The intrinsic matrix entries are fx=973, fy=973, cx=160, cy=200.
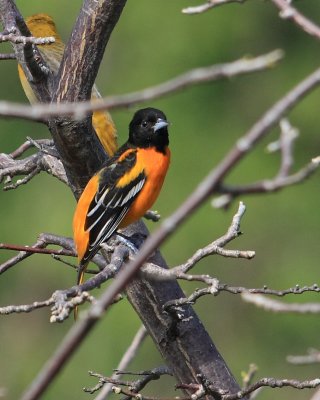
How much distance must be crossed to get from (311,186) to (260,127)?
719 centimetres

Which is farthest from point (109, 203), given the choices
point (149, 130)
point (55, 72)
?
point (55, 72)

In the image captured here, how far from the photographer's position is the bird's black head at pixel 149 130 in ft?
14.0

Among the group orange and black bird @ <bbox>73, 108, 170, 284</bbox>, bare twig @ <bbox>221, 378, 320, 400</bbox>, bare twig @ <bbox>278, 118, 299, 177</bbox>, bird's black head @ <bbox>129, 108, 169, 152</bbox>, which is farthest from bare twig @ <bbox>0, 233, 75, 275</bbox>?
bare twig @ <bbox>278, 118, 299, 177</bbox>

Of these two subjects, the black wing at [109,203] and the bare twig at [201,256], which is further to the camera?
the black wing at [109,203]

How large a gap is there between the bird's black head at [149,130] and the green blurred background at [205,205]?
2974 mm

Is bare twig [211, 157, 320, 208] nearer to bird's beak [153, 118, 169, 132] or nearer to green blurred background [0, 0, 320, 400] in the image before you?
bird's beak [153, 118, 169, 132]

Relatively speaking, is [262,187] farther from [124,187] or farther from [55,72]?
[55,72]

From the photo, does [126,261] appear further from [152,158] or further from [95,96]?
[95,96]

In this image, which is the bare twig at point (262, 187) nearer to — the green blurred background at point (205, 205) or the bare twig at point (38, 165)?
the bare twig at point (38, 165)

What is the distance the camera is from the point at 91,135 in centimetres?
297

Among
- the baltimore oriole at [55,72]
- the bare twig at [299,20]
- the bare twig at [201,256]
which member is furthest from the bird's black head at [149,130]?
the bare twig at [299,20]

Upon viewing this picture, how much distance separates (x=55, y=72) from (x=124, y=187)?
4.97 feet

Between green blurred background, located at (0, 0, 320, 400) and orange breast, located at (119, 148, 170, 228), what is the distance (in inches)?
120

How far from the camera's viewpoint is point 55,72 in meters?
5.21
